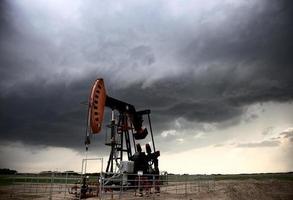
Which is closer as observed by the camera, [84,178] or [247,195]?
[84,178]

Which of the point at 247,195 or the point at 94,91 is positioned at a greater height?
the point at 94,91

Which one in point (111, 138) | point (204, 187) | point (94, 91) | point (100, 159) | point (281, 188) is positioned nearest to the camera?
point (100, 159)

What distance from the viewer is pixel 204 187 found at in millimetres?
21375

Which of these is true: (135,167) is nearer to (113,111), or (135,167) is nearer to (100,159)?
(113,111)

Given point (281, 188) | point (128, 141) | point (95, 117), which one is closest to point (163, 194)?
point (128, 141)

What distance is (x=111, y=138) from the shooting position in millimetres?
15633

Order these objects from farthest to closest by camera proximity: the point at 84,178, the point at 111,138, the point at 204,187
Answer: the point at 204,187 < the point at 111,138 < the point at 84,178

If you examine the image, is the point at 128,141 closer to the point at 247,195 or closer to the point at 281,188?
the point at 247,195

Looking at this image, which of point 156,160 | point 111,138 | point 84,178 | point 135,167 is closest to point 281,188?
point 156,160

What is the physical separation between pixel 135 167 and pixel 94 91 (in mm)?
5075

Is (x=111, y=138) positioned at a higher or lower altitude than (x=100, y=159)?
higher

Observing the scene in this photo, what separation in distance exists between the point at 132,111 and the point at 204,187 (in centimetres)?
839

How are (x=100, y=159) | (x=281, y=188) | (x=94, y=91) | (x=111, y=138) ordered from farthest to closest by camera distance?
(x=281, y=188) < (x=111, y=138) < (x=94, y=91) < (x=100, y=159)

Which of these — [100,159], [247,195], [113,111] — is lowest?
[247,195]
